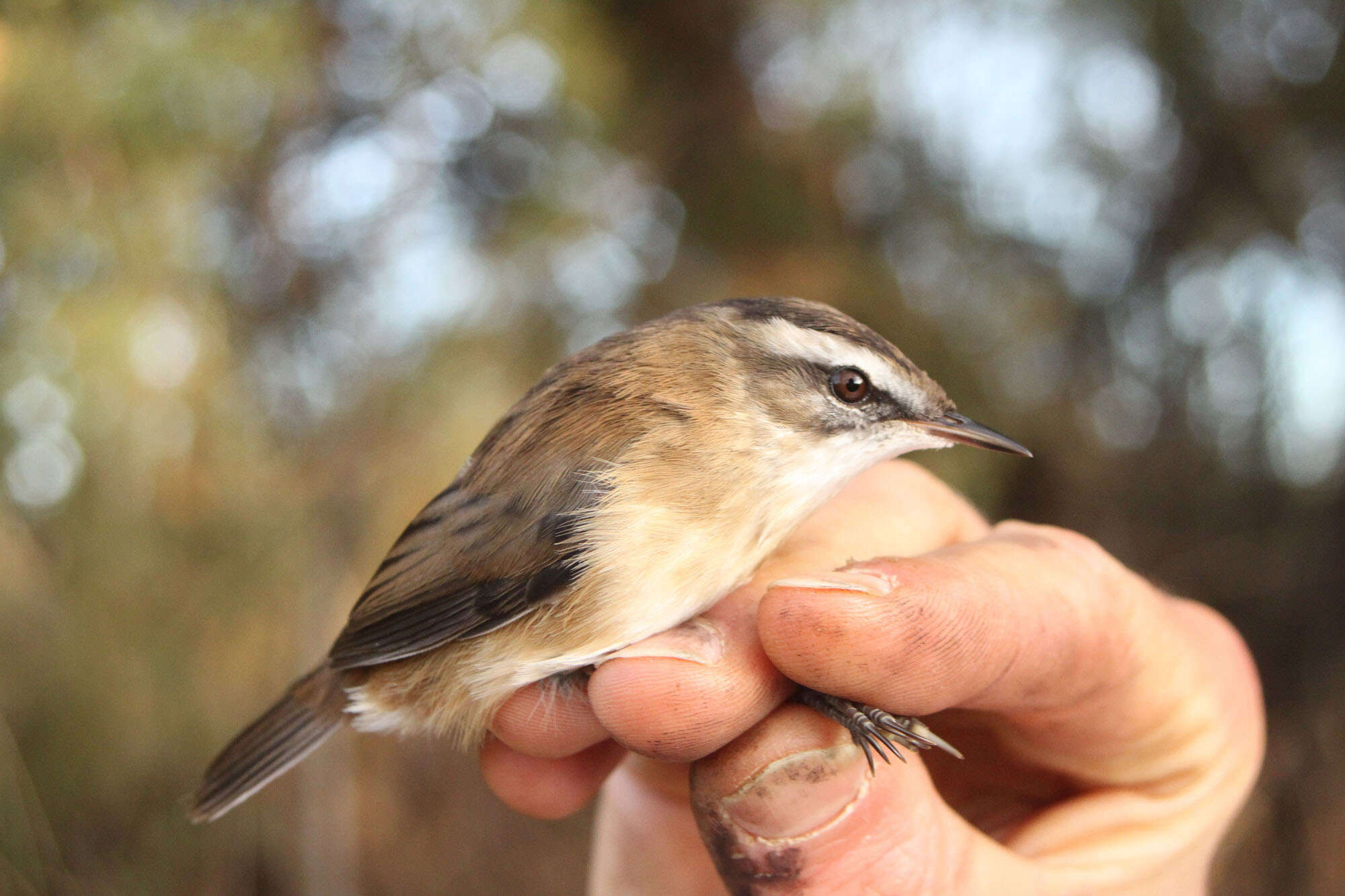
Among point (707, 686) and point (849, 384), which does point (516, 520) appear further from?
point (849, 384)

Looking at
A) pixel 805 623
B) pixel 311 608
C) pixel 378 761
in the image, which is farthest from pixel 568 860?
pixel 805 623

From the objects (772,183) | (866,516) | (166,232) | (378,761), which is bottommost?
(378,761)

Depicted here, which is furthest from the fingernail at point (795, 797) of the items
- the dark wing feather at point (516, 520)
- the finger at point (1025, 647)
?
the dark wing feather at point (516, 520)

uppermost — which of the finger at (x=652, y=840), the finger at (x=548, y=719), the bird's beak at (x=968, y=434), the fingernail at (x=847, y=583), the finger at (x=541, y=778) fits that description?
the bird's beak at (x=968, y=434)

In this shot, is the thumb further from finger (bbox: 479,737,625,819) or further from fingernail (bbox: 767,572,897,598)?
finger (bbox: 479,737,625,819)

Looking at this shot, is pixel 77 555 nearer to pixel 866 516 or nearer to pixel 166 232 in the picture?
pixel 166 232

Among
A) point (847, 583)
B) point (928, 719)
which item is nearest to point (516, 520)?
point (847, 583)

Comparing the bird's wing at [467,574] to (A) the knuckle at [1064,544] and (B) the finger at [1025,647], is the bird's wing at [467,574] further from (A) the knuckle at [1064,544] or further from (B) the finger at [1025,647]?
(A) the knuckle at [1064,544]

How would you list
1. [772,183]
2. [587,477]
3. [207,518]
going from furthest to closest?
1. [772,183]
2. [207,518]
3. [587,477]
